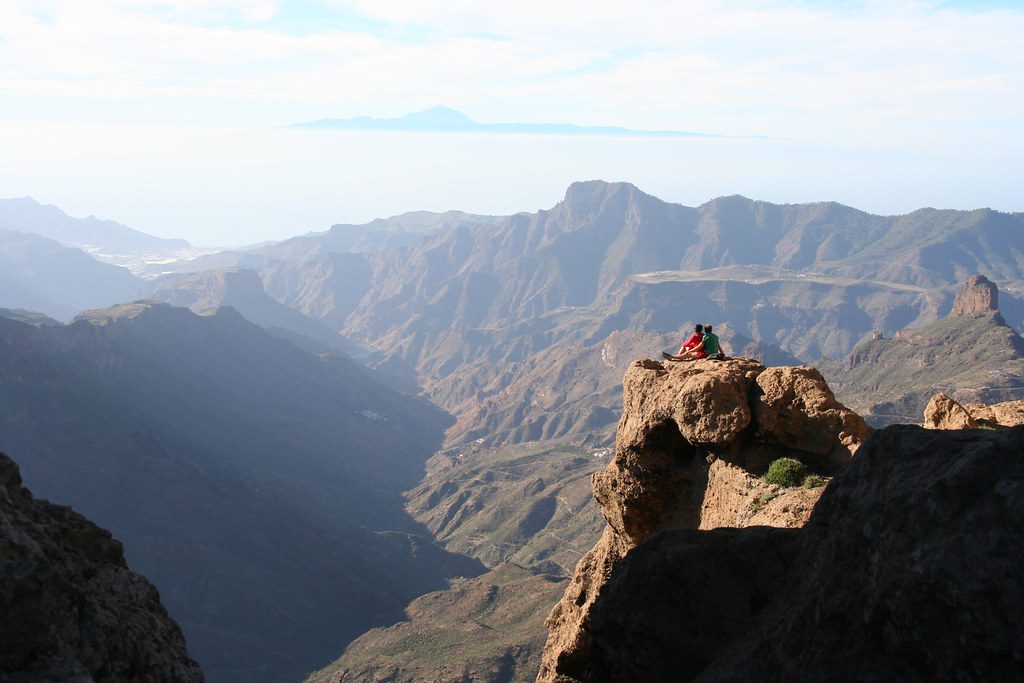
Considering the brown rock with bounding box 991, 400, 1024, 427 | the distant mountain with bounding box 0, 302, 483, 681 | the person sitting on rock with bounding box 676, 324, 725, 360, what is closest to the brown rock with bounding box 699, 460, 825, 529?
the person sitting on rock with bounding box 676, 324, 725, 360

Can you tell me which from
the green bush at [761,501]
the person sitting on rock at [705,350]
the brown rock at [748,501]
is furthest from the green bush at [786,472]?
the person sitting on rock at [705,350]

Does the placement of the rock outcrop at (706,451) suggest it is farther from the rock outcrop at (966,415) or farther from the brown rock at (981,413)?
the brown rock at (981,413)

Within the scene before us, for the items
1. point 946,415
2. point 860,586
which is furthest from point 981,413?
point 860,586

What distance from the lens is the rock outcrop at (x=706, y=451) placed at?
891 inches

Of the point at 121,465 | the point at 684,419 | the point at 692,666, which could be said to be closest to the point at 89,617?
the point at 692,666

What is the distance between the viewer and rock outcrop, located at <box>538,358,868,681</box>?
891 inches

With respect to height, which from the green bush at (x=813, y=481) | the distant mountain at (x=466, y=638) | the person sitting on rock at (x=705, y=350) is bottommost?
the distant mountain at (x=466, y=638)

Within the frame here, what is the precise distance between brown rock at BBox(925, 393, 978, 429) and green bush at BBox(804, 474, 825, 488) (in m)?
5.97

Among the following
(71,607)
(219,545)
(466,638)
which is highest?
(71,607)

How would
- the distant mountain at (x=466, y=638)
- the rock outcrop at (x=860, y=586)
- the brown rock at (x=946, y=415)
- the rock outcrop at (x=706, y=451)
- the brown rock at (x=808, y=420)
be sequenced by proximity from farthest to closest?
1. the distant mountain at (x=466, y=638)
2. the brown rock at (x=946, y=415)
3. the brown rock at (x=808, y=420)
4. the rock outcrop at (x=706, y=451)
5. the rock outcrop at (x=860, y=586)

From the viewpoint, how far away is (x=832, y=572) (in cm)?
1292

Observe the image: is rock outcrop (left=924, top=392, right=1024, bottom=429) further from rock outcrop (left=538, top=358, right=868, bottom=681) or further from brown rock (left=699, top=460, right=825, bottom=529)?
brown rock (left=699, top=460, right=825, bottom=529)

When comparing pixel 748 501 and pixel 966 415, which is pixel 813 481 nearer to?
pixel 748 501

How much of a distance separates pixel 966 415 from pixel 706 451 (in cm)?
835
